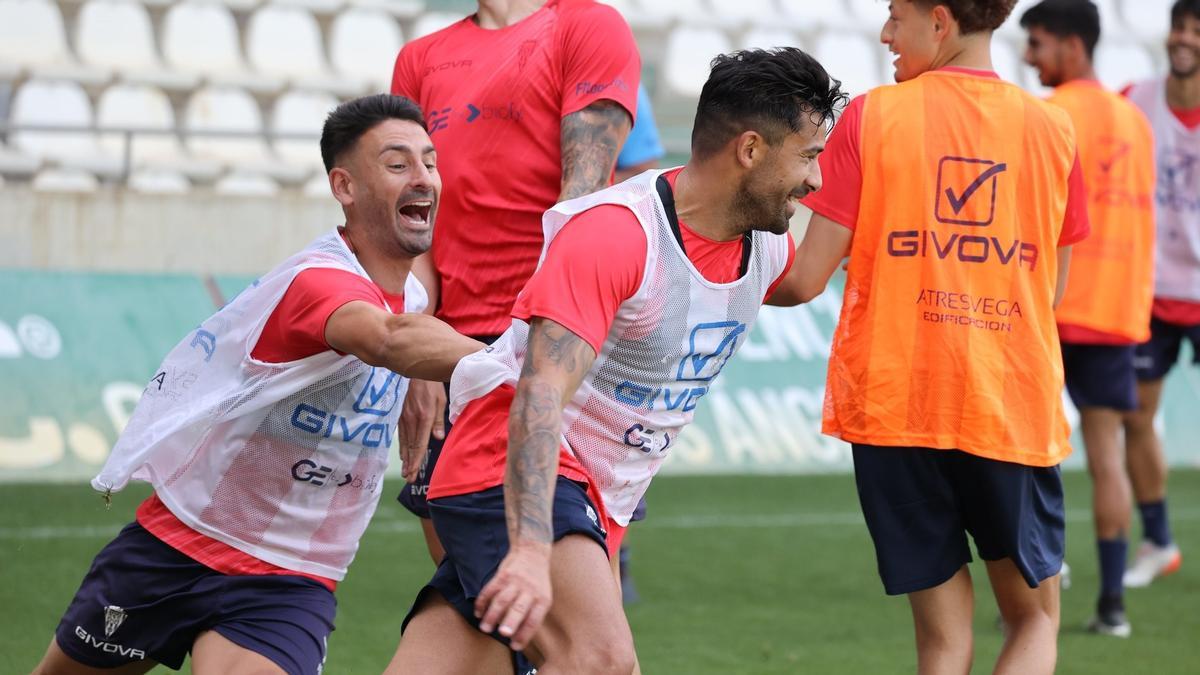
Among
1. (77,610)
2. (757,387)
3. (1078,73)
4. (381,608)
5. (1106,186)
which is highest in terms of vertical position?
(1078,73)

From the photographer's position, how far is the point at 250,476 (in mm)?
3820

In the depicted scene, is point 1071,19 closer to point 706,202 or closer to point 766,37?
point 706,202

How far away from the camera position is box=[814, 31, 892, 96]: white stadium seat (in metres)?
16.1

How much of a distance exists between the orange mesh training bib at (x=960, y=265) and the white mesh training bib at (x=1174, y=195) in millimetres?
3590

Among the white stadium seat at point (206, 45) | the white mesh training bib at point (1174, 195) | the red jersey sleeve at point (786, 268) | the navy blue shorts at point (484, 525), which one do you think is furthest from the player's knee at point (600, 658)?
the white stadium seat at point (206, 45)

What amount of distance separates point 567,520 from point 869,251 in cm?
120

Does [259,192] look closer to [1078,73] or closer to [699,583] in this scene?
[699,583]

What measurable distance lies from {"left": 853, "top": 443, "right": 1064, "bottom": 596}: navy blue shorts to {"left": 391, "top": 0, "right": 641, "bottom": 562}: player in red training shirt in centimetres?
111

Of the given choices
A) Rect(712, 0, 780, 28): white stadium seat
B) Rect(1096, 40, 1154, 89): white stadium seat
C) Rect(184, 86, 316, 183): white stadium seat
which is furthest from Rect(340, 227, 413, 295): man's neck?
Rect(1096, 40, 1154, 89): white stadium seat

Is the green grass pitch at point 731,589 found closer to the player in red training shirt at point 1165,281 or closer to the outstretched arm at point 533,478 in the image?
the player in red training shirt at point 1165,281

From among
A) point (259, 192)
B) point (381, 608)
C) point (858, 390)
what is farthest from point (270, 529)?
point (259, 192)

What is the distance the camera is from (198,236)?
1098 centimetres

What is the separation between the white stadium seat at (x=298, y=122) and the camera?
43.8 feet

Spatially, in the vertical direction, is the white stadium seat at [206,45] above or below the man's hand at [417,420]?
A: below
